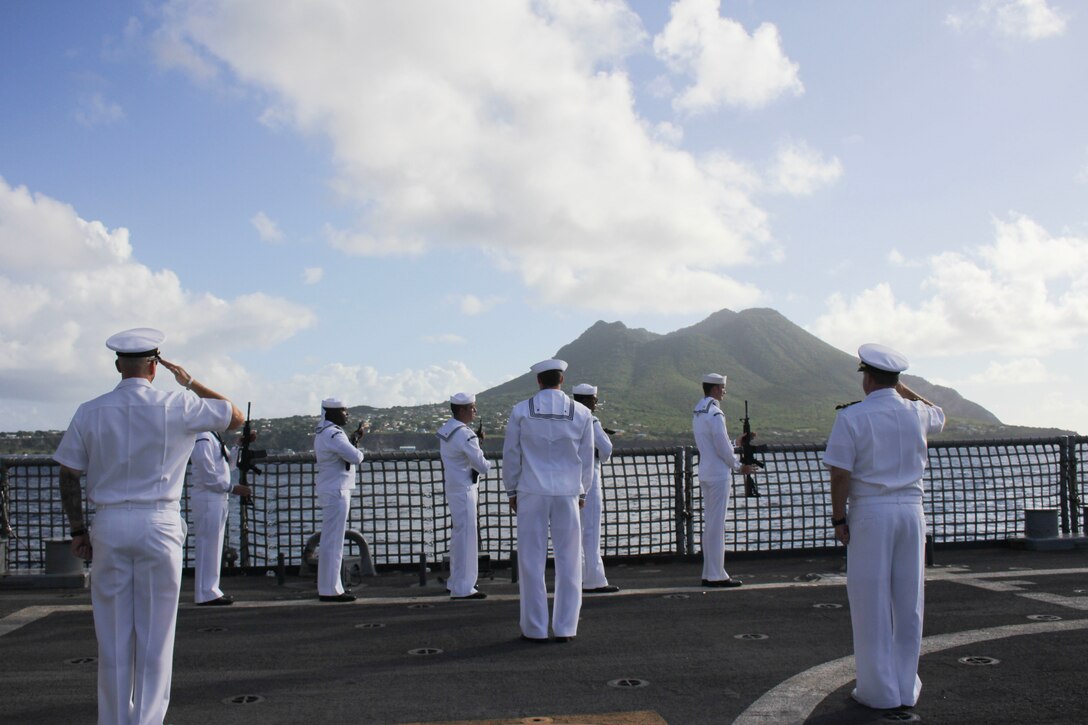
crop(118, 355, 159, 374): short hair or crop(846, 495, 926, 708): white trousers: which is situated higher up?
crop(118, 355, 159, 374): short hair

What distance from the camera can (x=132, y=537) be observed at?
4395mm

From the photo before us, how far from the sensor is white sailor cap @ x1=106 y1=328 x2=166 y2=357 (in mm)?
4605

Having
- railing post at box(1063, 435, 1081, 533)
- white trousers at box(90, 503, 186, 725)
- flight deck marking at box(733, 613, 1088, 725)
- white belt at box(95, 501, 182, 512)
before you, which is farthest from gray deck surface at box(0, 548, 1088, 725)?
railing post at box(1063, 435, 1081, 533)

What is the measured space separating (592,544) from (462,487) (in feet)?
4.97

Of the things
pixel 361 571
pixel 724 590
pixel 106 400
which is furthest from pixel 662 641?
pixel 361 571

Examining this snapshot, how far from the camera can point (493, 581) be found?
1055 centimetres

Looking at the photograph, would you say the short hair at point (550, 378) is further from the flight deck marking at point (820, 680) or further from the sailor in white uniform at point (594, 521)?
the flight deck marking at point (820, 680)

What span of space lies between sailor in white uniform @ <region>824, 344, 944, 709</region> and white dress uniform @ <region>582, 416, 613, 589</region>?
4.26m

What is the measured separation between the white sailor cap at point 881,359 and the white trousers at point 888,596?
0.74 m

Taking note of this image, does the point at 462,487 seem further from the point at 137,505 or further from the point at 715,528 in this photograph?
the point at 137,505

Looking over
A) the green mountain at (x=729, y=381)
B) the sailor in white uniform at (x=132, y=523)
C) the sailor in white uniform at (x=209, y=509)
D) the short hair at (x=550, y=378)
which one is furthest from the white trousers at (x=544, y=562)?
the green mountain at (x=729, y=381)

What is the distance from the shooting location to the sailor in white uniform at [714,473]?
957 centimetres

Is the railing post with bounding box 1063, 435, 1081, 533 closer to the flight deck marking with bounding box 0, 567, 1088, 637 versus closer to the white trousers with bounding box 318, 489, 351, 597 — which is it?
the flight deck marking with bounding box 0, 567, 1088, 637

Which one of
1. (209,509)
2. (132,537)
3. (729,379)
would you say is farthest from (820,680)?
(729,379)
